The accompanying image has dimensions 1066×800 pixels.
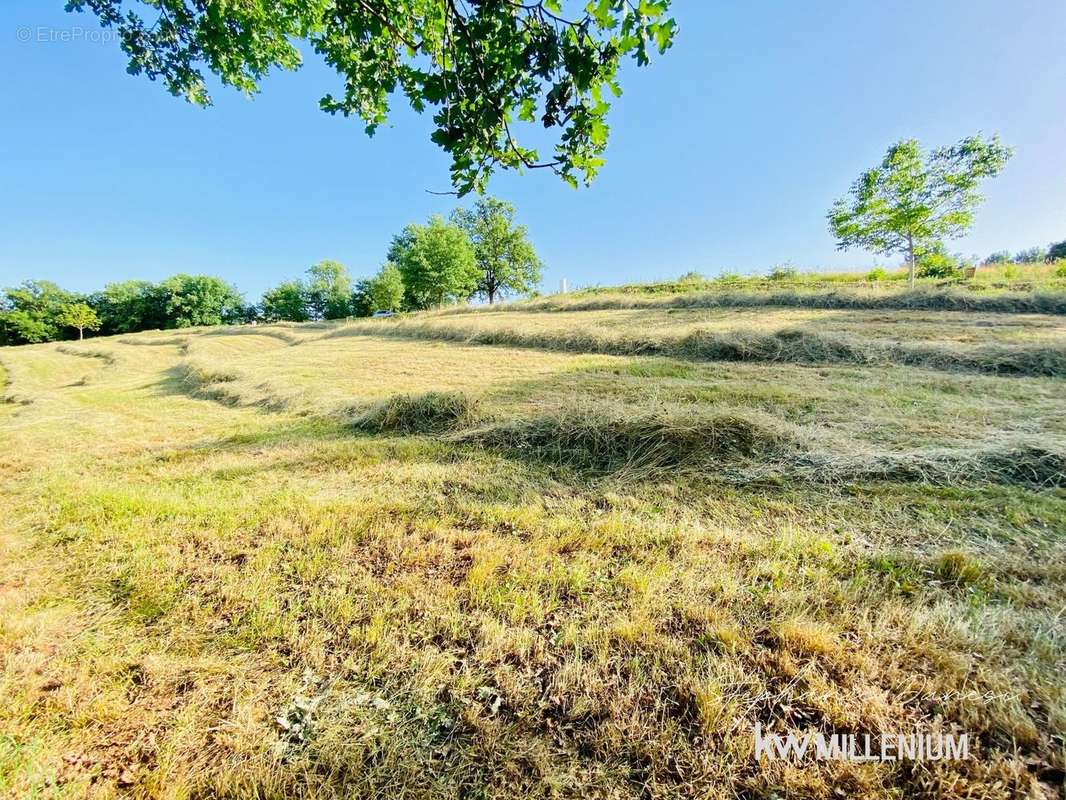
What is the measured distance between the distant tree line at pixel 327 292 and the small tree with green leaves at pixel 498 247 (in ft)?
0.28

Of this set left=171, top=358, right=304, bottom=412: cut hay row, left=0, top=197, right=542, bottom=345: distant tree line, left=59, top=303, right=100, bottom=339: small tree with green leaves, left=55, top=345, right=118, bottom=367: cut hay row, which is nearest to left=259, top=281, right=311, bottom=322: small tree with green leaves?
left=0, top=197, right=542, bottom=345: distant tree line

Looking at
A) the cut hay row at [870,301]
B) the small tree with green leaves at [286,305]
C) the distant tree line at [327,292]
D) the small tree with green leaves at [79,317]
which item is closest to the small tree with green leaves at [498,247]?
the distant tree line at [327,292]

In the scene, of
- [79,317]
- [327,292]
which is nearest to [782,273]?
[327,292]

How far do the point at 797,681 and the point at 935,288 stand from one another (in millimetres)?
12813

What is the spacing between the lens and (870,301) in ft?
32.2

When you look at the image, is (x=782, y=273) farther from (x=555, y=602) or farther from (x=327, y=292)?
(x=327, y=292)

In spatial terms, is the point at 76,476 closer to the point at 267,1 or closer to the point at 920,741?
the point at 267,1

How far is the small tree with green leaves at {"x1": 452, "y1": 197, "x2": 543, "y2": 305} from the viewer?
34375 millimetres

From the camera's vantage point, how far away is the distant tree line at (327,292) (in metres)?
28.7

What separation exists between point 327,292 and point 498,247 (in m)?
32.4

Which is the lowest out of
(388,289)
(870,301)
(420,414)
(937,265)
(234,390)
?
(420,414)

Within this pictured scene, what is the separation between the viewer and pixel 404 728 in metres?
1.24

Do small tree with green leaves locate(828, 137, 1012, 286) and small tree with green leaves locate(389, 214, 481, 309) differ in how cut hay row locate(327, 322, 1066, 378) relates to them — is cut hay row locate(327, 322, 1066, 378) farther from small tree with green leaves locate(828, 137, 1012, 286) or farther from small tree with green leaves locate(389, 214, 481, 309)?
small tree with green leaves locate(389, 214, 481, 309)

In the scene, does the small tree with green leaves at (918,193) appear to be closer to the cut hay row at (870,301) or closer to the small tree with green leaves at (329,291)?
the cut hay row at (870,301)
